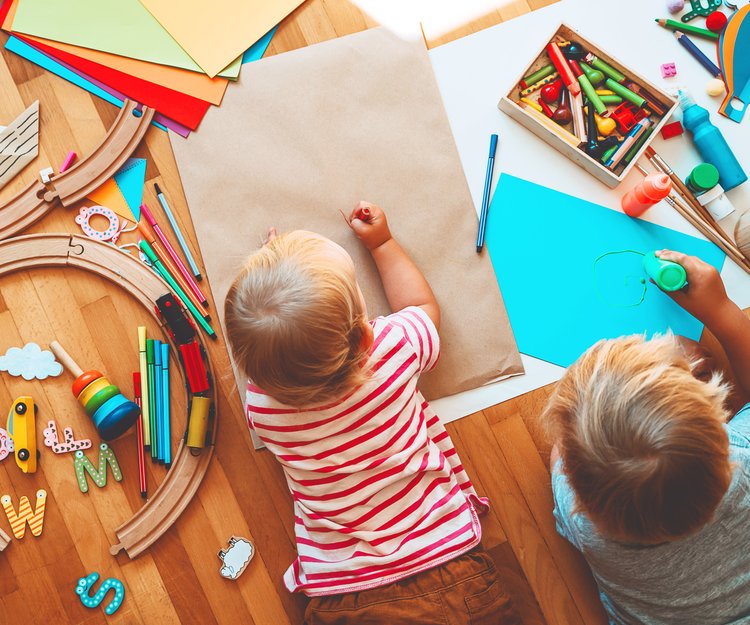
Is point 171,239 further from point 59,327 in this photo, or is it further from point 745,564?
point 745,564

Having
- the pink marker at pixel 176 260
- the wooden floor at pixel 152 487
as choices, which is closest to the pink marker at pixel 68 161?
the wooden floor at pixel 152 487

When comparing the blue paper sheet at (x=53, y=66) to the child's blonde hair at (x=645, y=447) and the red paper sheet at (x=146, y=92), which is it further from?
the child's blonde hair at (x=645, y=447)

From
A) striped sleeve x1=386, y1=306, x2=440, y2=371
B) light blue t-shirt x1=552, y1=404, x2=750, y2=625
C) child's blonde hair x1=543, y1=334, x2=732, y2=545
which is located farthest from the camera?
striped sleeve x1=386, y1=306, x2=440, y2=371

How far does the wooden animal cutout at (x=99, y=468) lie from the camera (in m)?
0.80

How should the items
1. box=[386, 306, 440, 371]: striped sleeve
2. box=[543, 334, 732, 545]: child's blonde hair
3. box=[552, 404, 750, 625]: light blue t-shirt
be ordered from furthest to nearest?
box=[386, 306, 440, 371]: striped sleeve < box=[552, 404, 750, 625]: light blue t-shirt < box=[543, 334, 732, 545]: child's blonde hair

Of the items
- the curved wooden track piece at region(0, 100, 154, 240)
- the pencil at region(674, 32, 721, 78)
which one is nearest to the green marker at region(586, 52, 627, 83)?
the pencil at region(674, 32, 721, 78)

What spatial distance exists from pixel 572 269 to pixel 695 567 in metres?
0.39

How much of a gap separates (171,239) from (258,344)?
0.33 metres

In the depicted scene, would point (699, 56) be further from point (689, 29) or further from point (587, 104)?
point (587, 104)

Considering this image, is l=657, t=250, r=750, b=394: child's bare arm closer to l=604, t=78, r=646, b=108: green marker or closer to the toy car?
l=604, t=78, r=646, b=108: green marker

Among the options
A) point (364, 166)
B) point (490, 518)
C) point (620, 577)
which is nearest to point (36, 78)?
point (364, 166)

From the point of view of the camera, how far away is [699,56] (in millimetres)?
841

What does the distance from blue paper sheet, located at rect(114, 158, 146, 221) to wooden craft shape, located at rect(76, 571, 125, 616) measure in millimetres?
491

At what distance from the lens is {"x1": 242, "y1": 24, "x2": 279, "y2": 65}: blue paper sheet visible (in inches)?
33.0
